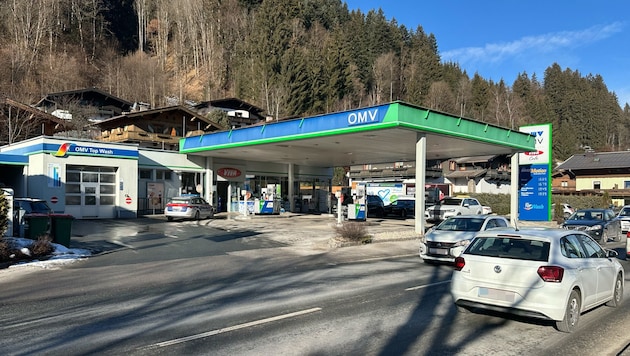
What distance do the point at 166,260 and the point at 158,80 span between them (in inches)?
2689

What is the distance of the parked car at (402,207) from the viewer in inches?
1427

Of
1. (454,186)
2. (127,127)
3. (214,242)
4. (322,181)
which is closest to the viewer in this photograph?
(214,242)

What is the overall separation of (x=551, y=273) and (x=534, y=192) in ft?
96.5

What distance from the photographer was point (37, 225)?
577 inches

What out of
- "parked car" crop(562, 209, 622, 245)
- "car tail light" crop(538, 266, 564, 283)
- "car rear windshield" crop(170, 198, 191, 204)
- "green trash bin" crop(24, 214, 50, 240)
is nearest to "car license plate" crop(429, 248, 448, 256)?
"car tail light" crop(538, 266, 564, 283)

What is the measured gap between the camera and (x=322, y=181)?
45500mm

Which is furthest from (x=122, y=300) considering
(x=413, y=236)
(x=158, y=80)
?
(x=158, y=80)

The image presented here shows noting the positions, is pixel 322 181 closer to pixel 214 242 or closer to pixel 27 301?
pixel 214 242

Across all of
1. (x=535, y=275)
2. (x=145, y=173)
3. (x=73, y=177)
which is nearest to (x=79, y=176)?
(x=73, y=177)

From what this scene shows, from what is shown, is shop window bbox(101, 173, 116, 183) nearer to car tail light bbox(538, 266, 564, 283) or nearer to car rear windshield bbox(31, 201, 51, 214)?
car rear windshield bbox(31, 201, 51, 214)

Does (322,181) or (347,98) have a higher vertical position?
(347,98)

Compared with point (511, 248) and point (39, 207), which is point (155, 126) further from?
point (511, 248)

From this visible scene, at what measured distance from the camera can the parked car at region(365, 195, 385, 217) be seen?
1499 inches

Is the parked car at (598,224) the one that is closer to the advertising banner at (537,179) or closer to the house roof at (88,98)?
the advertising banner at (537,179)
